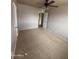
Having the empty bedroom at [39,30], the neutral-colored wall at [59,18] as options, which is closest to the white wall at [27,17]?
the empty bedroom at [39,30]

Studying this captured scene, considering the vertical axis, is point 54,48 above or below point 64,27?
below

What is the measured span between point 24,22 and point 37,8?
2.28 m

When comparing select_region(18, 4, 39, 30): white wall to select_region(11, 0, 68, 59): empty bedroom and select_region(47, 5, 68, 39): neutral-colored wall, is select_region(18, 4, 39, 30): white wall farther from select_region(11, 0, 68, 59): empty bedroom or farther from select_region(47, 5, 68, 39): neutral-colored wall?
select_region(47, 5, 68, 39): neutral-colored wall

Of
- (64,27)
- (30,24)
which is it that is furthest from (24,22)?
(64,27)

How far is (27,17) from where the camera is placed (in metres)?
7.64

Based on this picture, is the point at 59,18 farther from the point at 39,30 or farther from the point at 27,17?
the point at 27,17

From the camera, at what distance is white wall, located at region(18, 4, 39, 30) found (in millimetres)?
6848

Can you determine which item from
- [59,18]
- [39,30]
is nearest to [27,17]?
[39,30]

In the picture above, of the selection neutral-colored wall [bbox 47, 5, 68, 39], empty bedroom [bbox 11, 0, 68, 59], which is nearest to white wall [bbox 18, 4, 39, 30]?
empty bedroom [bbox 11, 0, 68, 59]

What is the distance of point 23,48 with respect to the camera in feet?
14.0
